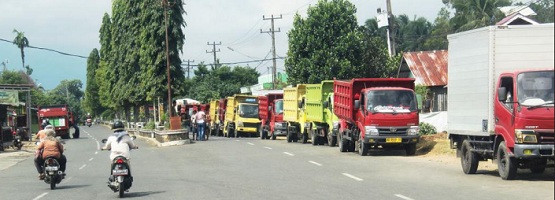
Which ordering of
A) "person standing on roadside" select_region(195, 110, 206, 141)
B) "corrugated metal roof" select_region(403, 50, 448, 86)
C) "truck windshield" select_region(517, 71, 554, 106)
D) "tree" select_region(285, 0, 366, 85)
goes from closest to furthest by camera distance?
"truck windshield" select_region(517, 71, 554, 106)
"person standing on roadside" select_region(195, 110, 206, 141)
"tree" select_region(285, 0, 366, 85)
"corrugated metal roof" select_region(403, 50, 448, 86)

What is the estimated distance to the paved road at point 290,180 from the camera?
617 inches

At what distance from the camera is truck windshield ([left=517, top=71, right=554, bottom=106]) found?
1655cm

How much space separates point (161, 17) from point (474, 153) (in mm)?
39275

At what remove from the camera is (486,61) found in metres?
18.0

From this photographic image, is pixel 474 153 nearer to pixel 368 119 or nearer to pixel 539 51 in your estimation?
pixel 539 51

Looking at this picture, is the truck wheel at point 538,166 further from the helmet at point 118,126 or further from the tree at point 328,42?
the tree at point 328,42

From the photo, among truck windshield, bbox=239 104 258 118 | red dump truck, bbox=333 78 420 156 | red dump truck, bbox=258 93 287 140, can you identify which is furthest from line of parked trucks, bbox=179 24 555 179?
truck windshield, bbox=239 104 258 118

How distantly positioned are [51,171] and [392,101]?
12.8m

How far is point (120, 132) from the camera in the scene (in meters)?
16.9

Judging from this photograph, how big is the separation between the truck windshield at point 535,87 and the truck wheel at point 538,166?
5.43 ft

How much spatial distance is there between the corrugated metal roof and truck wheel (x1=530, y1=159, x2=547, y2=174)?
3598cm

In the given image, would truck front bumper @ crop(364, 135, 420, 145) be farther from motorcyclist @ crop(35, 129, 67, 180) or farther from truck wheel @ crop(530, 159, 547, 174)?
motorcyclist @ crop(35, 129, 67, 180)

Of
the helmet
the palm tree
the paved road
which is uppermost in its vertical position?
the palm tree

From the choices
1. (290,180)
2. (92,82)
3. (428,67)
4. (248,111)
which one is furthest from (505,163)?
(92,82)
